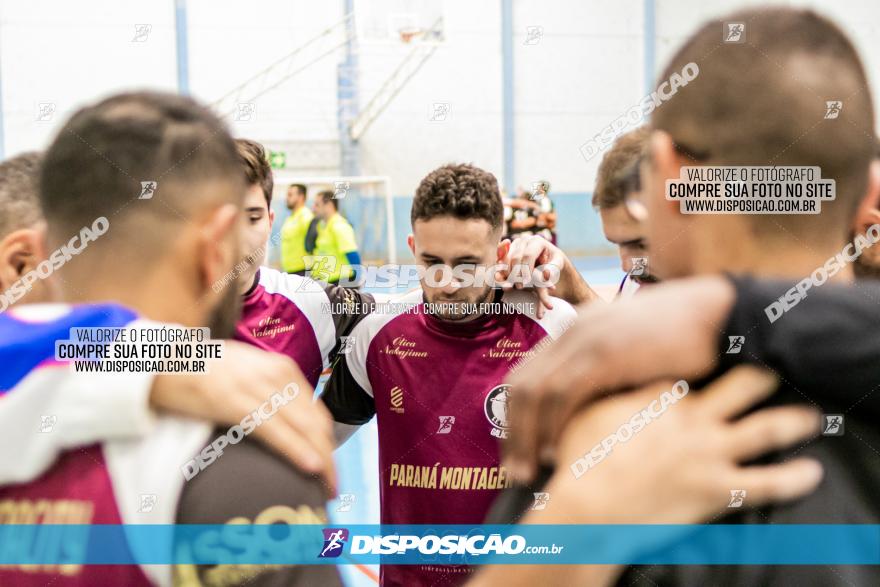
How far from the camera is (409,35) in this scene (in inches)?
82.4

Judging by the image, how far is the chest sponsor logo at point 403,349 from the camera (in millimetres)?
1393

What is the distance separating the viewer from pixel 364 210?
7.10 feet

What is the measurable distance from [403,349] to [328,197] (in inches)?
26.7

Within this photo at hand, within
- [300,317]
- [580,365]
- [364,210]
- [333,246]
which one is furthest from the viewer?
[364,210]

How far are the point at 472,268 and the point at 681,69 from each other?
0.60 meters

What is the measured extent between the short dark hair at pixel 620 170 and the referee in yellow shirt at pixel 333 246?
1.87 ft

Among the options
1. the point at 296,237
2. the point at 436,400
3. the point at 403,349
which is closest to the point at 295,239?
the point at 296,237

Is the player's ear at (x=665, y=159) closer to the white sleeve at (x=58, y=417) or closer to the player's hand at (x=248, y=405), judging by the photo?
the player's hand at (x=248, y=405)

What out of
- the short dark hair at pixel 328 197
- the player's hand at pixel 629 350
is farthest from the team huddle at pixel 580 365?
the short dark hair at pixel 328 197

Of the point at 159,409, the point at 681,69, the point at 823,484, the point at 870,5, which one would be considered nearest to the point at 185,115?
the point at 159,409

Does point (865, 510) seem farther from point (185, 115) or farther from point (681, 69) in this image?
point (185, 115)

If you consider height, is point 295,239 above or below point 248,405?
above

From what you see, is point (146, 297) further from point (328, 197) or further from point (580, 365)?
point (328, 197)

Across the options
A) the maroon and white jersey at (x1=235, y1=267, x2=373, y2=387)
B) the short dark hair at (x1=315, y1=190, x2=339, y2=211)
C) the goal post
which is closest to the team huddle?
the maroon and white jersey at (x1=235, y1=267, x2=373, y2=387)
